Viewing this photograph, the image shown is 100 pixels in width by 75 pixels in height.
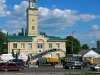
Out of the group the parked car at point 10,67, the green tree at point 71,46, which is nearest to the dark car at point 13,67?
the parked car at point 10,67

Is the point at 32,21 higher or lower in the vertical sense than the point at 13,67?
higher

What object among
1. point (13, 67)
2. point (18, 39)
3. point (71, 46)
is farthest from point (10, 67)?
point (71, 46)

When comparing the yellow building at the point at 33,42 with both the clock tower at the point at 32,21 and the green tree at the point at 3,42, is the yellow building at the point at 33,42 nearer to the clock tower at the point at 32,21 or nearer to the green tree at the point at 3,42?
the clock tower at the point at 32,21

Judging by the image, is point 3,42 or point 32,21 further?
point 3,42

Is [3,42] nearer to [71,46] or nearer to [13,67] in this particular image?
[71,46]

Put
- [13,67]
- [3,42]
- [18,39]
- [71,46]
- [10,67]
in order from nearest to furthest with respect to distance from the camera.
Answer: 1. [10,67]
2. [13,67]
3. [18,39]
4. [3,42]
5. [71,46]

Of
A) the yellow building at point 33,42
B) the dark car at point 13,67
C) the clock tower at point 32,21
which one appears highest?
the clock tower at point 32,21

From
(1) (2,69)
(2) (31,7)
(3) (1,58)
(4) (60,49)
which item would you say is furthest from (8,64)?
(2) (31,7)

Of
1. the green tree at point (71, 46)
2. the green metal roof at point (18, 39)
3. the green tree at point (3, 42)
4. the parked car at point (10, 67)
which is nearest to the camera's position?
the parked car at point (10, 67)

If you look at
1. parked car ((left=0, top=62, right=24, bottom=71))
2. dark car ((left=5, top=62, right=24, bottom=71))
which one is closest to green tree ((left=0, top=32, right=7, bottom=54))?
parked car ((left=0, top=62, right=24, bottom=71))

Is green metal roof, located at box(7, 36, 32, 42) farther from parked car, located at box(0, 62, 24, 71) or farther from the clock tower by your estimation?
parked car, located at box(0, 62, 24, 71)

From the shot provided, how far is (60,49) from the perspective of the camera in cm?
14688

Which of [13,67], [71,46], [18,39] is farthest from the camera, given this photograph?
[71,46]

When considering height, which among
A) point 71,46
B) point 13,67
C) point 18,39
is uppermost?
point 18,39
